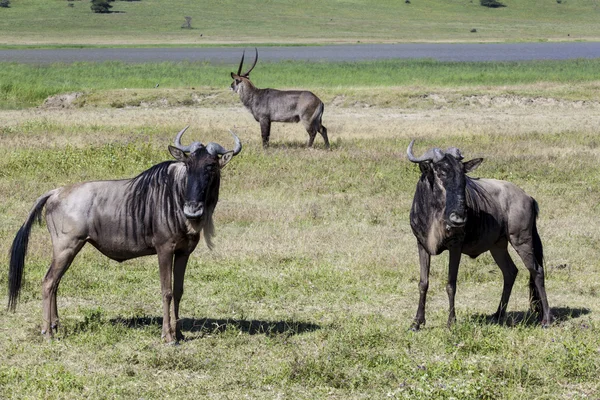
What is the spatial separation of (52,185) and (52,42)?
2900 inches

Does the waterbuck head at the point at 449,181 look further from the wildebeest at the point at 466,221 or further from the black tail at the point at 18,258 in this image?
the black tail at the point at 18,258

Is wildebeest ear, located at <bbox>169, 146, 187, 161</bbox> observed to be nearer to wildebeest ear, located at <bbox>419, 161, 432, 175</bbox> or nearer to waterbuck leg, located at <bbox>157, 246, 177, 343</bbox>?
waterbuck leg, located at <bbox>157, 246, 177, 343</bbox>

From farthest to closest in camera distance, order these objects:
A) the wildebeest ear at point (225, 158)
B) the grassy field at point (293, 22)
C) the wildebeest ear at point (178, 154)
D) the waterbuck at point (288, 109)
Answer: the grassy field at point (293, 22) < the waterbuck at point (288, 109) < the wildebeest ear at point (225, 158) < the wildebeest ear at point (178, 154)

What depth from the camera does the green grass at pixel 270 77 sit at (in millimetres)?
31922

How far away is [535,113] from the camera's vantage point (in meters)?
27.4

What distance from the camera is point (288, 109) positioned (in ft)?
69.5

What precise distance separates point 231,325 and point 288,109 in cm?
1317

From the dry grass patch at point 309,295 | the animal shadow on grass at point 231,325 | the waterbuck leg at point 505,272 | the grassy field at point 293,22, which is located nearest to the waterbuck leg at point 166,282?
the dry grass patch at point 309,295

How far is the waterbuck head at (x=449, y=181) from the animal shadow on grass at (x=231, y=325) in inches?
68.2

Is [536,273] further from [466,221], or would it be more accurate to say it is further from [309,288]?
[309,288]

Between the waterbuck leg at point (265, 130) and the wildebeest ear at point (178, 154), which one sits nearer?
the wildebeest ear at point (178, 154)

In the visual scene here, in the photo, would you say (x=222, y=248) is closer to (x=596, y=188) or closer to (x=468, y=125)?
(x=596, y=188)

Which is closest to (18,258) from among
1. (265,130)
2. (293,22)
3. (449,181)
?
(449,181)

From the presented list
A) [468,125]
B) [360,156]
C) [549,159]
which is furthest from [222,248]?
[468,125]
